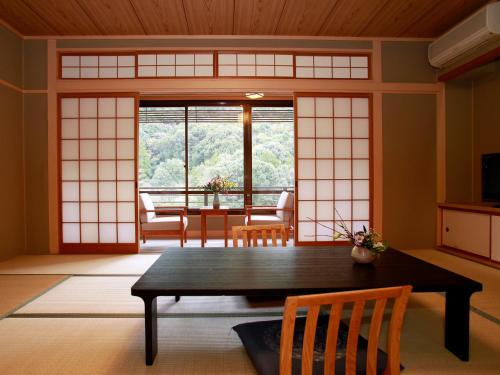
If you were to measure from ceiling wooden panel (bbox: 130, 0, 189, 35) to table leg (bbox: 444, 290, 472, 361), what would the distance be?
341 cm

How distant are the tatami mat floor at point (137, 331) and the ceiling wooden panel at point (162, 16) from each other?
271 centimetres

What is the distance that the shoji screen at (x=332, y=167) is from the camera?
172 inches

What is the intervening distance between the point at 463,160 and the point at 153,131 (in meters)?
4.90

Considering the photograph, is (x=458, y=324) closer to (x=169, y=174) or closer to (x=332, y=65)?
(x=332, y=65)

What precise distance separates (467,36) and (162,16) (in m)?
3.22

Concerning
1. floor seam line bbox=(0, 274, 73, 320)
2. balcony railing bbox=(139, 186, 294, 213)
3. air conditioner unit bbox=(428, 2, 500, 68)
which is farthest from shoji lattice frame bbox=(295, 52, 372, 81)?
floor seam line bbox=(0, 274, 73, 320)

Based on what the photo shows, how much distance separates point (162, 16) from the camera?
368 cm

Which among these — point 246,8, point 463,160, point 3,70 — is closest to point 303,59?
point 246,8

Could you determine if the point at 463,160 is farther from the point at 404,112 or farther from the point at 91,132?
the point at 91,132

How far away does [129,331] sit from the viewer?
2008 millimetres

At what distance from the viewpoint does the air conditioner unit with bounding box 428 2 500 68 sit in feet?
10.6

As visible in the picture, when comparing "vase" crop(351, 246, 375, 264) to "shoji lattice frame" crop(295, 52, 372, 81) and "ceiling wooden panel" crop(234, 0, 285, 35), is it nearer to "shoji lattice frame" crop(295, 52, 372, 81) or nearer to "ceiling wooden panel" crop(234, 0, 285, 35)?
"ceiling wooden panel" crop(234, 0, 285, 35)

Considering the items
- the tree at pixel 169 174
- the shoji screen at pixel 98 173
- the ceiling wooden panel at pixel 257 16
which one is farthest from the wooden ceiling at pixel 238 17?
the tree at pixel 169 174

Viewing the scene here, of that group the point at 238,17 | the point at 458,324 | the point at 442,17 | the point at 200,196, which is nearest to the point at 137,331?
the point at 458,324
